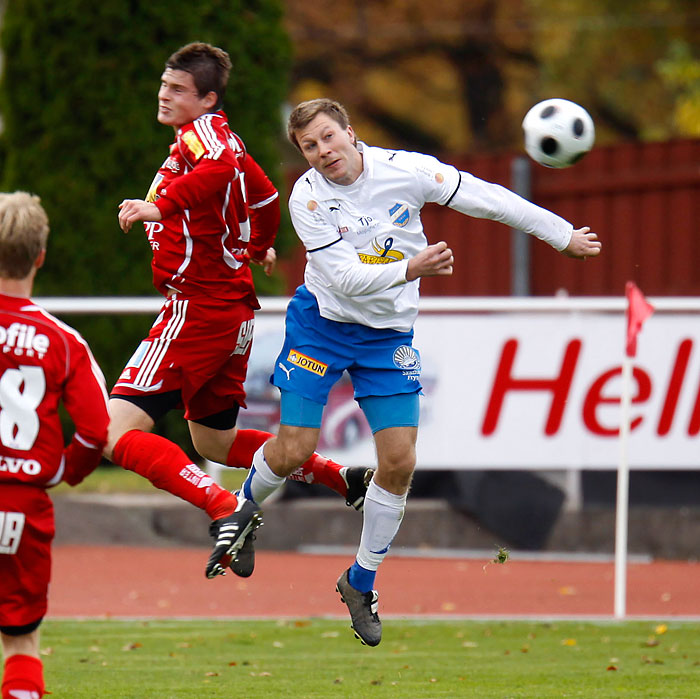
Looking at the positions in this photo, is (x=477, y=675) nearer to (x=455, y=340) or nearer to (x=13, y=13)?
(x=455, y=340)

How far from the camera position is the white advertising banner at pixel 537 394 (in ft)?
32.5

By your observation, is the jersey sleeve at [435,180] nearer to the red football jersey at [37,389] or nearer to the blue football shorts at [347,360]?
the blue football shorts at [347,360]

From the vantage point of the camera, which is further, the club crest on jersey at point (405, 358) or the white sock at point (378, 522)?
the white sock at point (378, 522)

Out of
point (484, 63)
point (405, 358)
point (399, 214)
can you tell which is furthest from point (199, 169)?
point (484, 63)

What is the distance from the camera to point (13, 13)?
1291 centimetres

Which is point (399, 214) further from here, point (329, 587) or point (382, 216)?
point (329, 587)

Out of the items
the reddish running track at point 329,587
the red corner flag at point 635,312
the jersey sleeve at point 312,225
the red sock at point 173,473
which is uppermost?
the jersey sleeve at point 312,225

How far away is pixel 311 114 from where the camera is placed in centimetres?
577

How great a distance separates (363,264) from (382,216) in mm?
285

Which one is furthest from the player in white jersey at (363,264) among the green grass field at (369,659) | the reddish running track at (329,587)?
the reddish running track at (329,587)

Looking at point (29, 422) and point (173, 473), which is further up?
point (29, 422)

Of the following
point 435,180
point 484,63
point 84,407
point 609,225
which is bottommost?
point 609,225

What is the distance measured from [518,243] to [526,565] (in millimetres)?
6066

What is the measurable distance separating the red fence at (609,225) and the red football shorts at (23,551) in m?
10.7
